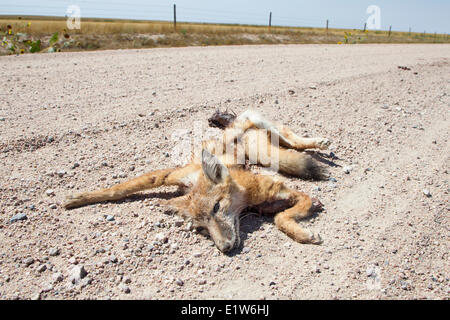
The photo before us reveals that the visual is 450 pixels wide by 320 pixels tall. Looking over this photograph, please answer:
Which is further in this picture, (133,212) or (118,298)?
(133,212)

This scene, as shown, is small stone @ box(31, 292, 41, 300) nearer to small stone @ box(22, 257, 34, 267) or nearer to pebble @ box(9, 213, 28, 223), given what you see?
small stone @ box(22, 257, 34, 267)

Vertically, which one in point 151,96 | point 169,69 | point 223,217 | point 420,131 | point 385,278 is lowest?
point 385,278

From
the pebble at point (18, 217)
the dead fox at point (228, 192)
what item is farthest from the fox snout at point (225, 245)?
the pebble at point (18, 217)

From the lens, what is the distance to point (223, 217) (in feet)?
12.5

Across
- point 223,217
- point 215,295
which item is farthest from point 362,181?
point 215,295

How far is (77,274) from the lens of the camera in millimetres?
3197

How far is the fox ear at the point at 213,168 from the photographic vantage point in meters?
3.66

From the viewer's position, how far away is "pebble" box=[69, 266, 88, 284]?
3162 mm

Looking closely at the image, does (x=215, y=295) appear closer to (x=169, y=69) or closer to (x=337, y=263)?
(x=337, y=263)

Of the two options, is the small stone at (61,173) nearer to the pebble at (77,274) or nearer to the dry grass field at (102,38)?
the pebble at (77,274)

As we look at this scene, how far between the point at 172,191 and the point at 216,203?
1039 millimetres

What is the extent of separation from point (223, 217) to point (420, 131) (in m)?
4.89
